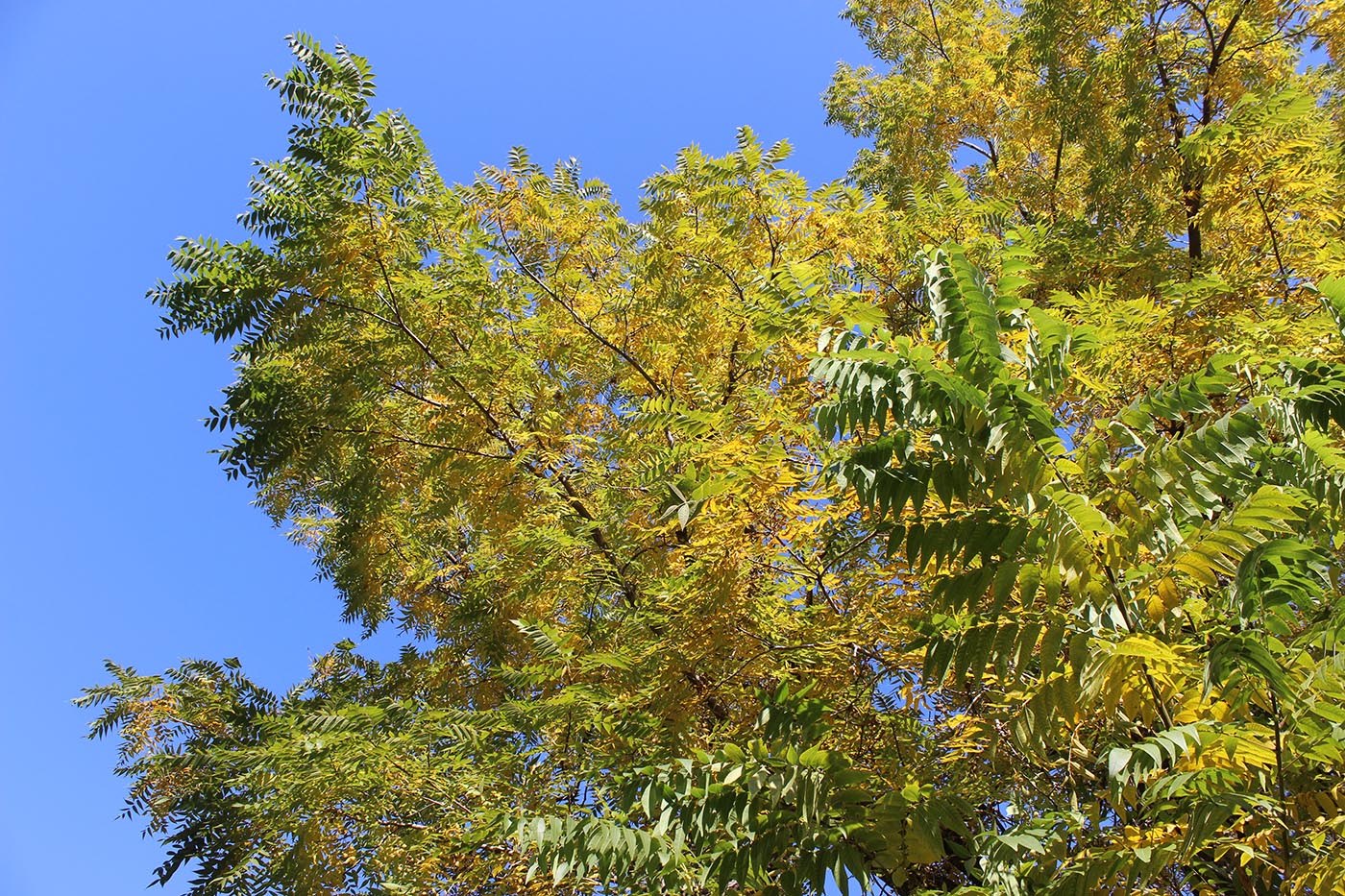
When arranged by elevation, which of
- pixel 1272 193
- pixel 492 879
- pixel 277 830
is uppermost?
pixel 1272 193

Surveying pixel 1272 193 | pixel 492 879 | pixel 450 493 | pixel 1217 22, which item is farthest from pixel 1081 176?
pixel 492 879

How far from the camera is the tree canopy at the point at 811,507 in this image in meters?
2.44

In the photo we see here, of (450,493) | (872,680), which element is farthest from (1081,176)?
(872,680)

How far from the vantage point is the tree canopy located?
8.01ft

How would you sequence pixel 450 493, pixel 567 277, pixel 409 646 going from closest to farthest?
1. pixel 450 493
2. pixel 567 277
3. pixel 409 646

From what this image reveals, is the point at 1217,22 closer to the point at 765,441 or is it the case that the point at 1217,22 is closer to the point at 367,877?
the point at 765,441

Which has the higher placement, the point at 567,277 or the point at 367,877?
the point at 567,277

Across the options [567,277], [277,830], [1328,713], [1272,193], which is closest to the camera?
[1328,713]

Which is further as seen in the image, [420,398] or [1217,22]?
[1217,22]

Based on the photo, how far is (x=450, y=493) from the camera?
6.52 metres

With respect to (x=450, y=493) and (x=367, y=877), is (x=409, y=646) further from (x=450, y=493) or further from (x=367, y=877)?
(x=367, y=877)

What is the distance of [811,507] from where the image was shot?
3.92 meters

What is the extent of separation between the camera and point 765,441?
3.85m

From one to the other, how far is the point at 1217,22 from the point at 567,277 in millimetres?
5288
